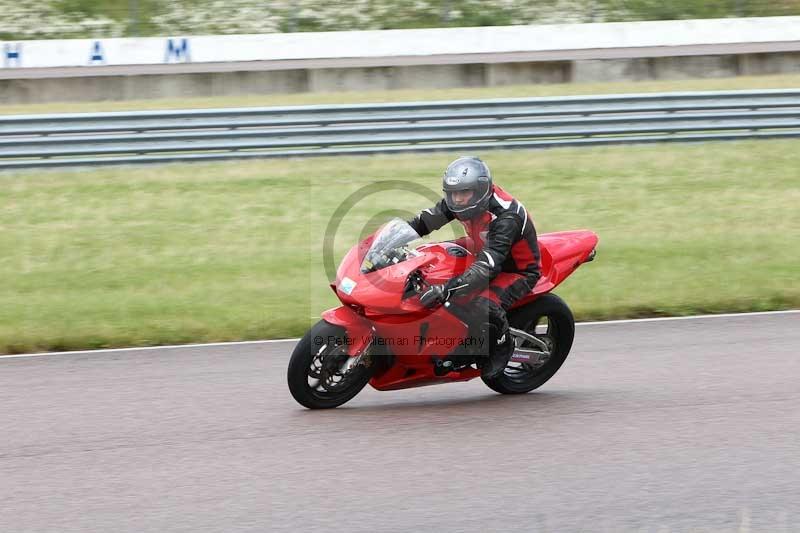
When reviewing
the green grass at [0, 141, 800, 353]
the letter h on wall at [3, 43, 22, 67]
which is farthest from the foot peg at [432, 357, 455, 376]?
the letter h on wall at [3, 43, 22, 67]

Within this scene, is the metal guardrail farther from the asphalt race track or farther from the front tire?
the front tire

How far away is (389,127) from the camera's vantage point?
16.2 m

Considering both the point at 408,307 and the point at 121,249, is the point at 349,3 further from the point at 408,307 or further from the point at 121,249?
the point at 408,307

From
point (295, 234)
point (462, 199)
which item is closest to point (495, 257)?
point (462, 199)

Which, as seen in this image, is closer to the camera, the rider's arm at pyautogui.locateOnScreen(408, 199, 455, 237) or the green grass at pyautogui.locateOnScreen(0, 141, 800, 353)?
the rider's arm at pyautogui.locateOnScreen(408, 199, 455, 237)

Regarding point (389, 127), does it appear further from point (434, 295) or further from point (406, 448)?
point (406, 448)

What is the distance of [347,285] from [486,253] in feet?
3.11

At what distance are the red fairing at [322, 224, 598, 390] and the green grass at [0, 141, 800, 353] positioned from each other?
1073 mm

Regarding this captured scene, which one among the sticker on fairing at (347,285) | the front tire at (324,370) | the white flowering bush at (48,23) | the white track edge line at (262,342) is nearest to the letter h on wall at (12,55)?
the white flowering bush at (48,23)

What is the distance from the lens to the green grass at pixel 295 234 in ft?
32.7

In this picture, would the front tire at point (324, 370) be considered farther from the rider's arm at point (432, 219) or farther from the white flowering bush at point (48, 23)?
the white flowering bush at point (48, 23)

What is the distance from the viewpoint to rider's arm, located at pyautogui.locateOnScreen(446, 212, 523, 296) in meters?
6.65

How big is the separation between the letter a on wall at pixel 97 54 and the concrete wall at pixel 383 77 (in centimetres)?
88

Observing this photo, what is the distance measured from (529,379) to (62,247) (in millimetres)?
6814
